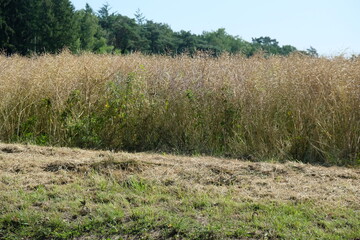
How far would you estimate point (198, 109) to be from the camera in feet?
28.6

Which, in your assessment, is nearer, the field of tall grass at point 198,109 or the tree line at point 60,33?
the field of tall grass at point 198,109

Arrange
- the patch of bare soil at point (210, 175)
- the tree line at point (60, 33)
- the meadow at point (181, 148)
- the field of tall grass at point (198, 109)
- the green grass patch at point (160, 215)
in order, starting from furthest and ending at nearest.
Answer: the tree line at point (60, 33) → the field of tall grass at point (198, 109) → the patch of bare soil at point (210, 175) → the meadow at point (181, 148) → the green grass patch at point (160, 215)

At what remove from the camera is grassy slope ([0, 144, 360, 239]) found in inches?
174

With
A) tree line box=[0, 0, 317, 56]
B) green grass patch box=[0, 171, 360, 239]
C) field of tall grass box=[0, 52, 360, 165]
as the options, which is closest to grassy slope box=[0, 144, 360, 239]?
green grass patch box=[0, 171, 360, 239]

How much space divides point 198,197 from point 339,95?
3.90 meters

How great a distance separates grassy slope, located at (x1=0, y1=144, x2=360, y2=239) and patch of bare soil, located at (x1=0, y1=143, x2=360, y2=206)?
12 mm

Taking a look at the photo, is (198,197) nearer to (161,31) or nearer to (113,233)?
(113,233)

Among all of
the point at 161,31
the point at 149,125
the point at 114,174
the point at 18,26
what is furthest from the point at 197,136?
the point at 161,31

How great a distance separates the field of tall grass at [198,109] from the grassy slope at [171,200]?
1.53 meters

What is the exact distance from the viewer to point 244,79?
9000 millimetres

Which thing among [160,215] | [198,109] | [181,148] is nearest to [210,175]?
[160,215]

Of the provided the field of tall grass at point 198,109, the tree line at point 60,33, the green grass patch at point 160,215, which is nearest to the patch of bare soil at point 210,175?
the green grass patch at point 160,215

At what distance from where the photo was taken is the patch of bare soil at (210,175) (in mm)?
5340

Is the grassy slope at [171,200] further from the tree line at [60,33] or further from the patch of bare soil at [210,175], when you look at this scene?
the tree line at [60,33]
